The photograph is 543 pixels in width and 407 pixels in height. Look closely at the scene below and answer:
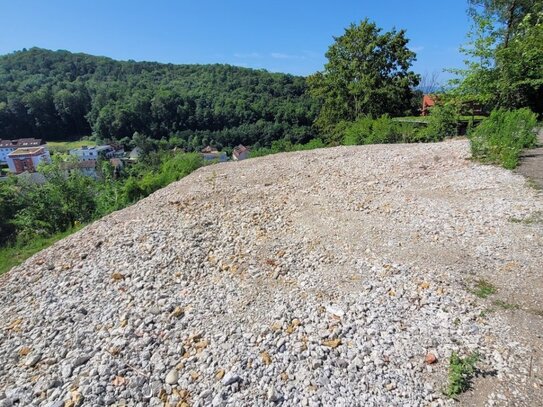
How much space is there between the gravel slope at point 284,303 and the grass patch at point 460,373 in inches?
2.1

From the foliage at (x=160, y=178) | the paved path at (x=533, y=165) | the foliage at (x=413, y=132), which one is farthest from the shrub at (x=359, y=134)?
the foliage at (x=160, y=178)

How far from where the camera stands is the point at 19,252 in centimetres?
541

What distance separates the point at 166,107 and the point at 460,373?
56700 mm

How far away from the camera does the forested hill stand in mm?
47500

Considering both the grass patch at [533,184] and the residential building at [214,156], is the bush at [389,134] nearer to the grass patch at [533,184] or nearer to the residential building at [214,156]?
the residential building at [214,156]

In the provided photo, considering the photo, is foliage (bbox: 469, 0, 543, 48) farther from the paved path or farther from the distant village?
the distant village

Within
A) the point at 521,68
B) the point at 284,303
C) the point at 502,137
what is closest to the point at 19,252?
the point at 284,303

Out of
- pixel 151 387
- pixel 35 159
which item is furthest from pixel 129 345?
pixel 35 159

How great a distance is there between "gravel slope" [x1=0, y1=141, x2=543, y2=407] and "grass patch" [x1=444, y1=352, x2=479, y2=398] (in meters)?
0.05

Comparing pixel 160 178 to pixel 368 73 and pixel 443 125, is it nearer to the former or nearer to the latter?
pixel 443 125

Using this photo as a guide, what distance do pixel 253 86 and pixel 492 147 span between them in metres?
59.6

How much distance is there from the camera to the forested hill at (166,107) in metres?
47.5

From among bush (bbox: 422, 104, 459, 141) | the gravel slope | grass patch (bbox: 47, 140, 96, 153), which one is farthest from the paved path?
grass patch (bbox: 47, 140, 96, 153)

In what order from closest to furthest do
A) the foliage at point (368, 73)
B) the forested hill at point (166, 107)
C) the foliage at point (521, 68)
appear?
the foliage at point (521, 68)
the foliage at point (368, 73)
the forested hill at point (166, 107)
